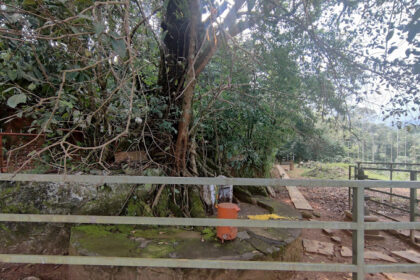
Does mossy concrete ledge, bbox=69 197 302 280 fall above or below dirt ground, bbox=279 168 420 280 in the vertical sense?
above

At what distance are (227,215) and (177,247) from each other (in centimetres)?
64

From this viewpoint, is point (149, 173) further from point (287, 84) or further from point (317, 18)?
point (317, 18)

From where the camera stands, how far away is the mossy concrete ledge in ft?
6.75

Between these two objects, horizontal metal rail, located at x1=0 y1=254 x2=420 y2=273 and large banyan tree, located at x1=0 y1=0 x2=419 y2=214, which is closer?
horizontal metal rail, located at x1=0 y1=254 x2=420 y2=273

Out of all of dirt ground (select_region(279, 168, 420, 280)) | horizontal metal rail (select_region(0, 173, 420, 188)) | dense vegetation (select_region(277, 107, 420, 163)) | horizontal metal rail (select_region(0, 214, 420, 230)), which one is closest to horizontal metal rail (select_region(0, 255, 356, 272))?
horizontal metal rail (select_region(0, 214, 420, 230))

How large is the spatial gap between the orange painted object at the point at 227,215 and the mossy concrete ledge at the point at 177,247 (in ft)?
0.26

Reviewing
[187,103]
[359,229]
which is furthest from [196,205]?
[359,229]

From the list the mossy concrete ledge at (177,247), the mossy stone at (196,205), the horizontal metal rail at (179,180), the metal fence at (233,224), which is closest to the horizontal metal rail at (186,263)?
the metal fence at (233,224)

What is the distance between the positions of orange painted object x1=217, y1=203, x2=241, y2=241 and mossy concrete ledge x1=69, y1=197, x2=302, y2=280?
8cm

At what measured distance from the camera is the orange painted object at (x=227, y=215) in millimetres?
2199

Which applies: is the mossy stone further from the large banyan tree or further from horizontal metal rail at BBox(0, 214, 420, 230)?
horizontal metal rail at BBox(0, 214, 420, 230)

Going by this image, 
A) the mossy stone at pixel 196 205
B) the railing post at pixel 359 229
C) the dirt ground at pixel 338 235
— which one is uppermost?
the railing post at pixel 359 229

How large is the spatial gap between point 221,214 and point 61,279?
6.97 ft

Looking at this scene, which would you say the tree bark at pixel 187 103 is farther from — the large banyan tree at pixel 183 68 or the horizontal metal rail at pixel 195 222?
the horizontal metal rail at pixel 195 222
